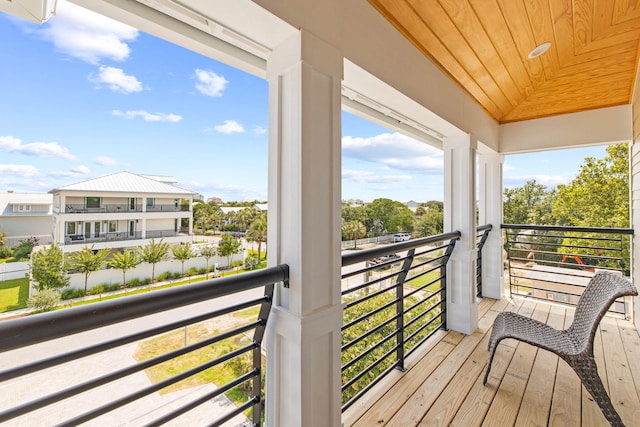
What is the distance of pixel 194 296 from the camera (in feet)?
2.87

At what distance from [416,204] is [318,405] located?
167 cm

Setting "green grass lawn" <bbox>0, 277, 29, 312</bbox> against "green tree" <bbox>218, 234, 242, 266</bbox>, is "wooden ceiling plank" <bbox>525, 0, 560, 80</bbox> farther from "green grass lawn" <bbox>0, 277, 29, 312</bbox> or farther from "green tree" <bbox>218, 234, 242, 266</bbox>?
"green grass lawn" <bbox>0, 277, 29, 312</bbox>

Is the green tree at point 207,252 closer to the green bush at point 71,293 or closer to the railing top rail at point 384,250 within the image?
the green bush at point 71,293

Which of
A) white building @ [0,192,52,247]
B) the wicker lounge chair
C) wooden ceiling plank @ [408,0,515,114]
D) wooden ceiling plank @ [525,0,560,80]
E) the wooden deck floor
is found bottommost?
the wooden deck floor

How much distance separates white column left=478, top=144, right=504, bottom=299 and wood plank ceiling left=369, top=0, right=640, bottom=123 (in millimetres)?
622

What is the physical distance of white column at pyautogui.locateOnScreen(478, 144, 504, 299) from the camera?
3523 mm

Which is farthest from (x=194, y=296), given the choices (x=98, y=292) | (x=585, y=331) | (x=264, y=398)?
(x=585, y=331)

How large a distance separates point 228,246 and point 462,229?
220cm

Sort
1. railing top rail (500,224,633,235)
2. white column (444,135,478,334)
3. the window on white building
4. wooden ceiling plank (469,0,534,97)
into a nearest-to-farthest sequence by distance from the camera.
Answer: the window on white building
wooden ceiling plank (469,0,534,97)
white column (444,135,478,334)
railing top rail (500,224,633,235)

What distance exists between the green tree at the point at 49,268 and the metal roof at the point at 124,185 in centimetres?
17

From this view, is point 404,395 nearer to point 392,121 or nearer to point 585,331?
point 585,331

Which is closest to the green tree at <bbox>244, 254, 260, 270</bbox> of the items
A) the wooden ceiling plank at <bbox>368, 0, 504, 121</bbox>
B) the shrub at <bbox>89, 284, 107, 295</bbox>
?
the shrub at <bbox>89, 284, 107, 295</bbox>

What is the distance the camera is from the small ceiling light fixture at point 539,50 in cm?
226

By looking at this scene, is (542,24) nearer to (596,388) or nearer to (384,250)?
(384,250)
